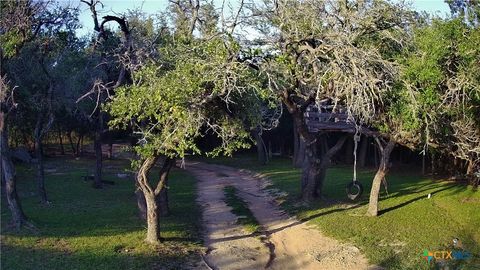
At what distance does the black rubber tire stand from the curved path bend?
254 centimetres

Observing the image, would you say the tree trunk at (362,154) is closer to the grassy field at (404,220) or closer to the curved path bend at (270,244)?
the grassy field at (404,220)

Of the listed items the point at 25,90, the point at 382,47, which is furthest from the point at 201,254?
the point at 25,90

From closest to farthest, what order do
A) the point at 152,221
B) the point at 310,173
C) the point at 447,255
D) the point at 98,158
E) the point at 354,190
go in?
the point at 447,255
the point at 152,221
the point at 310,173
the point at 354,190
the point at 98,158

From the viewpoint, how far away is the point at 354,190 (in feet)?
66.7

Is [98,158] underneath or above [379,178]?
above

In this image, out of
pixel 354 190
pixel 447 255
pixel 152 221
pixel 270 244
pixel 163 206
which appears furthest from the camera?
pixel 354 190

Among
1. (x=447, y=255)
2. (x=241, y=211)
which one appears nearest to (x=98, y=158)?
(x=241, y=211)

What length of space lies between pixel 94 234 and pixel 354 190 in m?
10.6

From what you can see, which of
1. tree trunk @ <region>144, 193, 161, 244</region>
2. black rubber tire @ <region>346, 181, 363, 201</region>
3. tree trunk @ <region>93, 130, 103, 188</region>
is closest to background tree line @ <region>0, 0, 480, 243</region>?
tree trunk @ <region>144, 193, 161, 244</region>

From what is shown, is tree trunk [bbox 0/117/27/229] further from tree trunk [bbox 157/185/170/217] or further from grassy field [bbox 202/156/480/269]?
grassy field [bbox 202/156/480/269]

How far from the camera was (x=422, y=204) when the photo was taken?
1764cm

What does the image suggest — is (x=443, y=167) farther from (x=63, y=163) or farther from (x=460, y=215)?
(x=63, y=163)

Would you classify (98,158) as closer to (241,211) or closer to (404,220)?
(241,211)

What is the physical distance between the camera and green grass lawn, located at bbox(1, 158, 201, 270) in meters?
10.9
